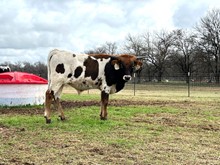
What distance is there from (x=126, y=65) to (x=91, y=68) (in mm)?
922

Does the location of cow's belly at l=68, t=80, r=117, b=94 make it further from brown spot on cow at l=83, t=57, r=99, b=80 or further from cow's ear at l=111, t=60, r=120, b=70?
cow's ear at l=111, t=60, r=120, b=70

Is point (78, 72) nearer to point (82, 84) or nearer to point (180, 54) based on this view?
point (82, 84)

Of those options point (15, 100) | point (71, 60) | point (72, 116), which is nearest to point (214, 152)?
point (71, 60)

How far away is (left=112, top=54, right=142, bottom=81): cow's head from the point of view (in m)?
8.90

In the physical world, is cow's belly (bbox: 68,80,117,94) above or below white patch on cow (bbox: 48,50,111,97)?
below

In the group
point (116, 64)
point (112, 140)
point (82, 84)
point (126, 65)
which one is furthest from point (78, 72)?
point (112, 140)

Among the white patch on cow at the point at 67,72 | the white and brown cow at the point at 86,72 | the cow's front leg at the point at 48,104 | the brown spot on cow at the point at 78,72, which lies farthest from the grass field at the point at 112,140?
the brown spot on cow at the point at 78,72

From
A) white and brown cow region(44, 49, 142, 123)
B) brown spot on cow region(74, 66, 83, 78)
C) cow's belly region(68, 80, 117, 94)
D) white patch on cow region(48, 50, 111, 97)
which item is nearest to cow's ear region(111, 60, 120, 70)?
white and brown cow region(44, 49, 142, 123)

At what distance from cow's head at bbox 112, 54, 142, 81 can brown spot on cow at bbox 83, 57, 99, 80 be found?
0.50 meters

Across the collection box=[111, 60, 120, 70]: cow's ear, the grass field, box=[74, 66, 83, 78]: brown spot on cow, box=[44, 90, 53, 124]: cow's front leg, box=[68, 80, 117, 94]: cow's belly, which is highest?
box=[111, 60, 120, 70]: cow's ear

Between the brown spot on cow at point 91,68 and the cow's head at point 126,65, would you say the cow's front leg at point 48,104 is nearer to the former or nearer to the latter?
the brown spot on cow at point 91,68

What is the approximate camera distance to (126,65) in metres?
8.93

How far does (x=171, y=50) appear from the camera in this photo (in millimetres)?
76938

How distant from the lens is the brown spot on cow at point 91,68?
8.97m
